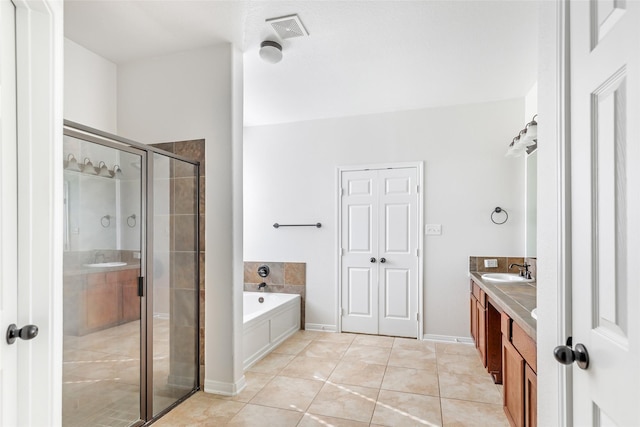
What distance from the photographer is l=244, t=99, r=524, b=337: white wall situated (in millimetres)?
3867

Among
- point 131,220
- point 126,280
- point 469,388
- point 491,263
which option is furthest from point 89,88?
point 491,263

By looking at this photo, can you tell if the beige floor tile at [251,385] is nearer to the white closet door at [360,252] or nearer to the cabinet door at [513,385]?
the white closet door at [360,252]

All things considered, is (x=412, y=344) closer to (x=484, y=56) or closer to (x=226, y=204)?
(x=226, y=204)

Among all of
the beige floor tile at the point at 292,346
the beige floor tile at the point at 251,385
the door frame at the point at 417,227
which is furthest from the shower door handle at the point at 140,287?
the door frame at the point at 417,227

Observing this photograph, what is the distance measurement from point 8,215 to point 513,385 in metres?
2.60

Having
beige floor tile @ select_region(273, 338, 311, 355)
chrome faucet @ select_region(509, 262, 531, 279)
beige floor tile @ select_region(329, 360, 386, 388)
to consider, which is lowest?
beige floor tile @ select_region(273, 338, 311, 355)

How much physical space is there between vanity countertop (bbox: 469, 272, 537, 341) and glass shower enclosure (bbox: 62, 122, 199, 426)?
2.14 m

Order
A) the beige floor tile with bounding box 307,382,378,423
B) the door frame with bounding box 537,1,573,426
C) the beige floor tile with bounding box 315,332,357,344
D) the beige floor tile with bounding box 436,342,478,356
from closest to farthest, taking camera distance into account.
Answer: the door frame with bounding box 537,1,573,426 → the beige floor tile with bounding box 307,382,378,423 → the beige floor tile with bounding box 436,342,478,356 → the beige floor tile with bounding box 315,332,357,344

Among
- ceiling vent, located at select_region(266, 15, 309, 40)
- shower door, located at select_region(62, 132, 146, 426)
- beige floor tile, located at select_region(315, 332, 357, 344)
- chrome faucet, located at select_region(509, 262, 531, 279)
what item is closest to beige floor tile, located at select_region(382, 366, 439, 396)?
beige floor tile, located at select_region(315, 332, 357, 344)

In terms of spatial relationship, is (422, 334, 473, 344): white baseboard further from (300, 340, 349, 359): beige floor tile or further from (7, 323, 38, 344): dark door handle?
(7, 323, 38, 344): dark door handle

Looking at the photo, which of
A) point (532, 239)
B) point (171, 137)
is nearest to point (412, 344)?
point (532, 239)

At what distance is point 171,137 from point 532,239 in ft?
11.5

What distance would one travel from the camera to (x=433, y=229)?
404 cm

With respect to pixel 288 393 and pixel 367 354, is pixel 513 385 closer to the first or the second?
pixel 288 393
